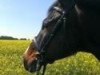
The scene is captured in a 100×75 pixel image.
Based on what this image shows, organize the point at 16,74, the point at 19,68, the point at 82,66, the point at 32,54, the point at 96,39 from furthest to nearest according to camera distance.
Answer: the point at 82,66 → the point at 19,68 → the point at 16,74 → the point at 32,54 → the point at 96,39

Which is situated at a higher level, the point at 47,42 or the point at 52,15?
the point at 52,15

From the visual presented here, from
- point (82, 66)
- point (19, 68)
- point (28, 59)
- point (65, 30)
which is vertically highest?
point (65, 30)

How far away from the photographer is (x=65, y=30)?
15.1 ft

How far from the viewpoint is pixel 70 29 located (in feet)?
15.0

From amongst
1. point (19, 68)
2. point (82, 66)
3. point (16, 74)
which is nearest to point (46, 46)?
point (16, 74)

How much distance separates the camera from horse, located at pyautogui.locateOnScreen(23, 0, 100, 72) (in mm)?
4570

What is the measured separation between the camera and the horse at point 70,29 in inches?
180

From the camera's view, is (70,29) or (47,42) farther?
(47,42)

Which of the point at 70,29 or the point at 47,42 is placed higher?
the point at 70,29

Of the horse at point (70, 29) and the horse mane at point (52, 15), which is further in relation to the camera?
the horse mane at point (52, 15)

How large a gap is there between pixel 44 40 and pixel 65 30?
0.33 m

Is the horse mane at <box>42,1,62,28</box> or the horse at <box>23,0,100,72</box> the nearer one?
the horse at <box>23,0,100,72</box>

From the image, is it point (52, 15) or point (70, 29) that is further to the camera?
point (52, 15)

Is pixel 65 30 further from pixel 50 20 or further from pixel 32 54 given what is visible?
pixel 32 54
